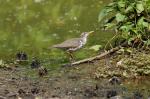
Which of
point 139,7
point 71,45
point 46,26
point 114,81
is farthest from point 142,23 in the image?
point 46,26

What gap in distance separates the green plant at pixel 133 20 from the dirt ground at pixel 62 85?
880 millimetres

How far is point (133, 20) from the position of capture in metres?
11.0

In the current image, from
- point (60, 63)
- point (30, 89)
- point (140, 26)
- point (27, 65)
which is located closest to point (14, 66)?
point (27, 65)

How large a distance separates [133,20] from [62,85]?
7.95 ft

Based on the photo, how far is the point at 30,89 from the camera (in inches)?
356

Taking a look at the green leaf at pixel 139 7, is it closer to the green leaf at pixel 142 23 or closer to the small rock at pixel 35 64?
the green leaf at pixel 142 23

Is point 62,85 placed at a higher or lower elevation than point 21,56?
lower

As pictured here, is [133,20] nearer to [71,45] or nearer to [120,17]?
[120,17]

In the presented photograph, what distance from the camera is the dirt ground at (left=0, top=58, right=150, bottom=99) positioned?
874 cm

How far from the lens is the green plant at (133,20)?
1068 cm

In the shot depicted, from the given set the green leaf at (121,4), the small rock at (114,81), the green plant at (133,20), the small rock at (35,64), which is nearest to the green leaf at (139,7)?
the green plant at (133,20)

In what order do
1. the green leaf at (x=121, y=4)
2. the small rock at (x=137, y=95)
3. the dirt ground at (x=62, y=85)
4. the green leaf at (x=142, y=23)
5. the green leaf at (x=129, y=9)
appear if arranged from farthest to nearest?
the green leaf at (x=121, y=4), the green leaf at (x=129, y=9), the green leaf at (x=142, y=23), the dirt ground at (x=62, y=85), the small rock at (x=137, y=95)

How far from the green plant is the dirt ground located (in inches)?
34.7

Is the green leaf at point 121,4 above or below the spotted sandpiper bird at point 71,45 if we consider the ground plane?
above
